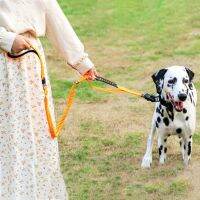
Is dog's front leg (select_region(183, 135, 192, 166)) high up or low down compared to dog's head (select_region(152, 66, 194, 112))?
down

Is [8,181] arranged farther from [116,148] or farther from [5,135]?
[116,148]

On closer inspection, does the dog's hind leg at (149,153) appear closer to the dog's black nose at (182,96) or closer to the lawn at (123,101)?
the lawn at (123,101)

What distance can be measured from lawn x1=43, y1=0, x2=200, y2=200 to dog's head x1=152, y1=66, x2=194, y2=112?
774mm

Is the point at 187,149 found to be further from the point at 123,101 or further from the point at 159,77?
the point at 123,101

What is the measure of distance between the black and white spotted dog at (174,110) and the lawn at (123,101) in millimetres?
194

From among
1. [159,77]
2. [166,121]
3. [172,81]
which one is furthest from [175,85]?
[166,121]

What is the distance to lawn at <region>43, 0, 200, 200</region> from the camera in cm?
643

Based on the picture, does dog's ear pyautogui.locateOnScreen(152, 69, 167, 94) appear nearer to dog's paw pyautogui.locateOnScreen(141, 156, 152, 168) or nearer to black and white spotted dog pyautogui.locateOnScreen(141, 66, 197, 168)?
black and white spotted dog pyautogui.locateOnScreen(141, 66, 197, 168)

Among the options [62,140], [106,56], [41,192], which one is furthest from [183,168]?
[106,56]

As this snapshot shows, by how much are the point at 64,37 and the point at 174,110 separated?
1.90 m

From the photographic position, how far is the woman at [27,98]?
4676 millimetres

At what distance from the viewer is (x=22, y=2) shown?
4.69 meters

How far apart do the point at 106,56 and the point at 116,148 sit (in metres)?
4.02

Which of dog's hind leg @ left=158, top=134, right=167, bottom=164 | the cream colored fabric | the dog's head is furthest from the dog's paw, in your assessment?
the cream colored fabric
